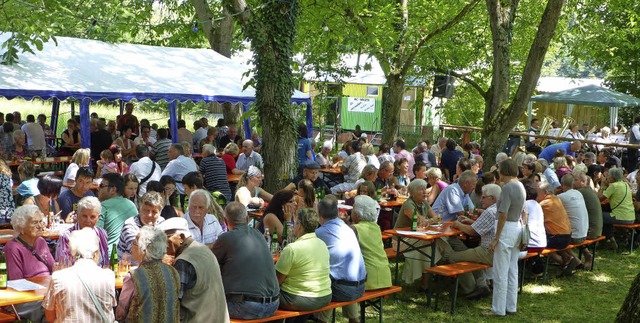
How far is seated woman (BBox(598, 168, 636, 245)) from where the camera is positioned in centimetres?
1159

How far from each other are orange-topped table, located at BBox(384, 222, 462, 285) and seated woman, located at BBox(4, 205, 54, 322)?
3.80 m

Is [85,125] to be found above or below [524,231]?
above

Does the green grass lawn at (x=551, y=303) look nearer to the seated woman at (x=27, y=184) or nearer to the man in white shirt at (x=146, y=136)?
the seated woman at (x=27, y=184)

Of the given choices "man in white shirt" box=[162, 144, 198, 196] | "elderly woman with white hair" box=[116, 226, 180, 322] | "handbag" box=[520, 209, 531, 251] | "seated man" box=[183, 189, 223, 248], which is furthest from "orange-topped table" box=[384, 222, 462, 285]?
"elderly woman with white hair" box=[116, 226, 180, 322]

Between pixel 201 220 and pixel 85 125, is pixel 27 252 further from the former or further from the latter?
pixel 85 125

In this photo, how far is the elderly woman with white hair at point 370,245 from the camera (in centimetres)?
713

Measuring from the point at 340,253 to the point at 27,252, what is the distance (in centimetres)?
241

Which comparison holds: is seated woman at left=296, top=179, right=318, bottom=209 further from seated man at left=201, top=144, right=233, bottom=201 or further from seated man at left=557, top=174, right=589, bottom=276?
seated man at left=557, top=174, right=589, bottom=276

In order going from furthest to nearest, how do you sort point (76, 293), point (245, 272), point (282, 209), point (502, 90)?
point (502, 90), point (282, 209), point (245, 272), point (76, 293)

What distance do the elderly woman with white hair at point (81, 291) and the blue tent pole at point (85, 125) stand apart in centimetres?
924

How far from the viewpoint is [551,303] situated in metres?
9.02

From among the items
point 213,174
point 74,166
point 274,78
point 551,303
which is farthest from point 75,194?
point 551,303

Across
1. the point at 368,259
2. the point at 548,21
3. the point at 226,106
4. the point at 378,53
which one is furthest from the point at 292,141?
the point at 226,106

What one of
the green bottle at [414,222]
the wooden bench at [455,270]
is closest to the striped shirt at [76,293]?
the wooden bench at [455,270]
